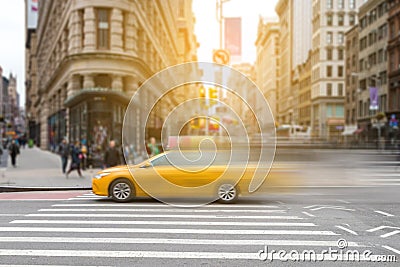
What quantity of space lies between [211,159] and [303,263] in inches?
213

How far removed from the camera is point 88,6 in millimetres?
31109

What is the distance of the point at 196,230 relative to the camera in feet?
31.8

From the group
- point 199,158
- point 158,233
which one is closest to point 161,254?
point 158,233

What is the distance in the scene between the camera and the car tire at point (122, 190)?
45.3 feet

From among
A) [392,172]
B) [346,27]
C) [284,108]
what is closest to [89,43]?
[392,172]

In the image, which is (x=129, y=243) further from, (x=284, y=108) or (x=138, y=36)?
(x=284, y=108)

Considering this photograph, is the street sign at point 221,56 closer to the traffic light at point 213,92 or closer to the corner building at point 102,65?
the traffic light at point 213,92

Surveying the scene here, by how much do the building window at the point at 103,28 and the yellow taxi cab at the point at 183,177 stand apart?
19.2 metres

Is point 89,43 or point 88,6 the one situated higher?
point 88,6

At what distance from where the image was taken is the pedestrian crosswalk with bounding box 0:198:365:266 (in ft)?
25.7

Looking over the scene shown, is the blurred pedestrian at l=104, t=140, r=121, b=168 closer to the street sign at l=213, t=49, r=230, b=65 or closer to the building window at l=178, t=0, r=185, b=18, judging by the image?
the street sign at l=213, t=49, r=230, b=65

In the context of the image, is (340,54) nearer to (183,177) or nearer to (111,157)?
(111,157)

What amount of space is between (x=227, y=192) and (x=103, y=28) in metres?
21.3
